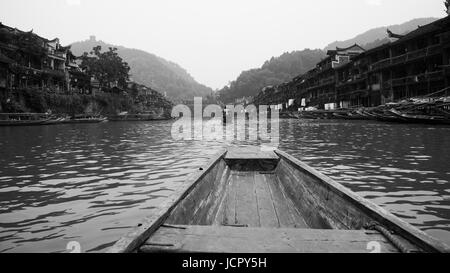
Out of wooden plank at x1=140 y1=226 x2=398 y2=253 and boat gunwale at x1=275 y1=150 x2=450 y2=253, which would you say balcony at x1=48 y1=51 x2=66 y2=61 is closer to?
wooden plank at x1=140 y1=226 x2=398 y2=253

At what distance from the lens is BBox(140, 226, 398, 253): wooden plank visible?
2.70 metres

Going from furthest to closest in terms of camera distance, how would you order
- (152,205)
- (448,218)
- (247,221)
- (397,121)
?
(397,121) → (152,205) → (448,218) → (247,221)

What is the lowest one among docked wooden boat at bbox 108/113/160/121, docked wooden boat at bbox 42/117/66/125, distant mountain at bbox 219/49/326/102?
docked wooden boat at bbox 42/117/66/125

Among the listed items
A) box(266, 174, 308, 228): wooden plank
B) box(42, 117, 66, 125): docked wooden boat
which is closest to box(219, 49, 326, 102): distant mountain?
box(42, 117, 66, 125): docked wooden boat

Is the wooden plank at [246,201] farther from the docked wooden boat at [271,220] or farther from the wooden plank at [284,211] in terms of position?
the wooden plank at [284,211]

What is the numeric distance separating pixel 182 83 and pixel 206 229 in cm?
19053

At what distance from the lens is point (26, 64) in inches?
1710

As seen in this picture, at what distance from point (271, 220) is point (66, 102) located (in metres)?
51.0

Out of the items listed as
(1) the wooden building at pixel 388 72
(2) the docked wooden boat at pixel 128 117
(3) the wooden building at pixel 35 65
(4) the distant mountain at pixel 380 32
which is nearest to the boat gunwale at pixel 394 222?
(1) the wooden building at pixel 388 72

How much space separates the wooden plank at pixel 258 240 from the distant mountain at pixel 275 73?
11632 centimetres

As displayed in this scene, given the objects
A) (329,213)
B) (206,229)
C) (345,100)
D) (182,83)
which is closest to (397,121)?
(345,100)

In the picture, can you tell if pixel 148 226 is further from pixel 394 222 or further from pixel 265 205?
pixel 265 205
